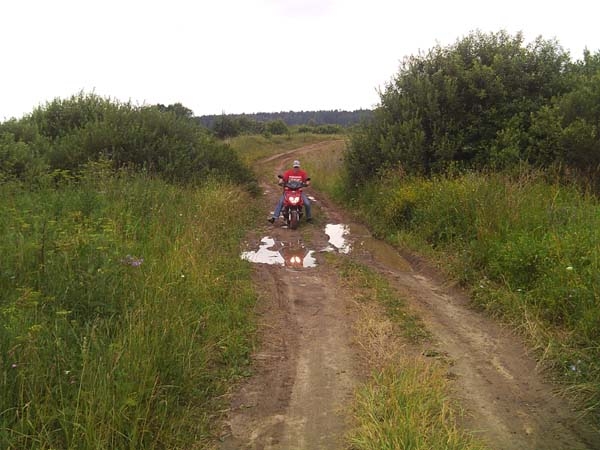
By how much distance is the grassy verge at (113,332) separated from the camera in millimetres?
3062

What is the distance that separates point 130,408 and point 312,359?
2002 millimetres

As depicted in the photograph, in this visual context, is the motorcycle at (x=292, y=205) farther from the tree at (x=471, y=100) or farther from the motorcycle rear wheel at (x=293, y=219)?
the tree at (x=471, y=100)

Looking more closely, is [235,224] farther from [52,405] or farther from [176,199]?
[52,405]

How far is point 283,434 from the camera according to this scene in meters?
3.55

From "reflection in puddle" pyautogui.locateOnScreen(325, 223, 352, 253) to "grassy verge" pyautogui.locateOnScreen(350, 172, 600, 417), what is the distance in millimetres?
918

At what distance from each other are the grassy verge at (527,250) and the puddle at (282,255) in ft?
6.83

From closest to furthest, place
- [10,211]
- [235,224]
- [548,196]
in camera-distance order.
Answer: [10,211] < [548,196] < [235,224]

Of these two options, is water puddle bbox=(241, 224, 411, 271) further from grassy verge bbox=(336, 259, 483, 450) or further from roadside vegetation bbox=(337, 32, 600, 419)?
grassy verge bbox=(336, 259, 483, 450)

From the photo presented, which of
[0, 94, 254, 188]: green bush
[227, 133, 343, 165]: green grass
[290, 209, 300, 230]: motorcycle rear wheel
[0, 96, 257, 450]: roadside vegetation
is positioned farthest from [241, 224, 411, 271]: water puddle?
[227, 133, 343, 165]: green grass

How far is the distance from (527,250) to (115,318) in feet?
16.8

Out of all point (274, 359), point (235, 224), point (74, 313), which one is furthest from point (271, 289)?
point (235, 224)

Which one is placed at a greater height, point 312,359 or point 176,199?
point 176,199

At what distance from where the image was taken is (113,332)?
13.1 ft

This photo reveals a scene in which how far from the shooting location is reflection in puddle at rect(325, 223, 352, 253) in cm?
1002
